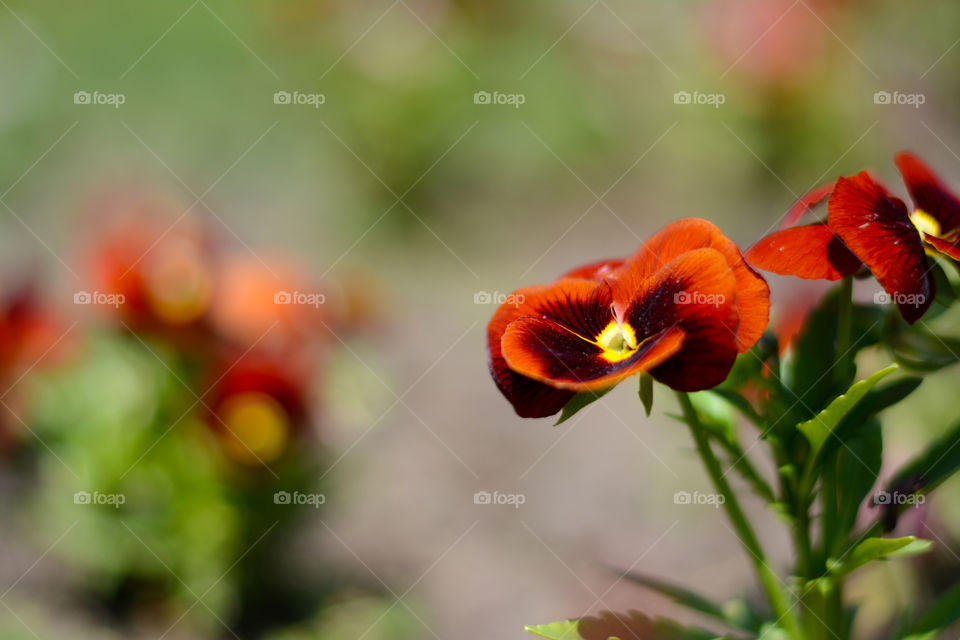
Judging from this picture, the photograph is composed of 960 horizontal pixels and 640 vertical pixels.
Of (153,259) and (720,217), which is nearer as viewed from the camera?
(153,259)

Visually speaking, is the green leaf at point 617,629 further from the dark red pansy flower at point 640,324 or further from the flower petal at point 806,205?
the flower petal at point 806,205

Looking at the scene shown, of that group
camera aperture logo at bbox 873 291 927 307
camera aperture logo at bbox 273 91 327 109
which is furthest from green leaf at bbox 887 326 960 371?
camera aperture logo at bbox 273 91 327 109

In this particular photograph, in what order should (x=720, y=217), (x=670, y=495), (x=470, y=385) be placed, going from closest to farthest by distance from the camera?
(x=670, y=495) → (x=470, y=385) → (x=720, y=217)

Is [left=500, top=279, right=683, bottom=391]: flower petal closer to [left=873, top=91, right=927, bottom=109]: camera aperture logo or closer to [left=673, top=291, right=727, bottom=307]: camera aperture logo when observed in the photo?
[left=673, top=291, right=727, bottom=307]: camera aperture logo

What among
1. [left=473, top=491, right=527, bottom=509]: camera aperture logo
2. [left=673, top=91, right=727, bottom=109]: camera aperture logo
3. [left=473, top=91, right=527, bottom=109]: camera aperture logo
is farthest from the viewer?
[left=473, top=91, right=527, bottom=109]: camera aperture logo

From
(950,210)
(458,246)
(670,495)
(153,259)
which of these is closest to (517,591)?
(670,495)

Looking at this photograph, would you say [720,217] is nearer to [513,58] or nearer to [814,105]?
[814,105]

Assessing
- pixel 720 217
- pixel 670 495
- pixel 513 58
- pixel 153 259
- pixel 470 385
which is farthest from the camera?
pixel 513 58

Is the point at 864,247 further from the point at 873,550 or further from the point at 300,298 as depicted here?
the point at 300,298
